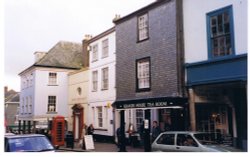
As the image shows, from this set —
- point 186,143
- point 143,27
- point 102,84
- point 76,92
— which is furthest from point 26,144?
point 76,92

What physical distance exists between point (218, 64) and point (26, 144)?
6.87 m

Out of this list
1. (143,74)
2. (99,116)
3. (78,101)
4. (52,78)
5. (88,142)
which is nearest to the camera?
(143,74)

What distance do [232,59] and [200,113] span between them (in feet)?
12.7

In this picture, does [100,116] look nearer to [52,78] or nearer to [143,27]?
[143,27]

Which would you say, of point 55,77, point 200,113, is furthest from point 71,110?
point 200,113

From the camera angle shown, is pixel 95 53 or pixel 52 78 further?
pixel 52 78

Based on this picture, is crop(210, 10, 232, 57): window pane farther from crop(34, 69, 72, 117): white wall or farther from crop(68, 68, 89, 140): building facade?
crop(34, 69, 72, 117): white wall

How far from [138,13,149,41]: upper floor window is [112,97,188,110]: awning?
10.2ft

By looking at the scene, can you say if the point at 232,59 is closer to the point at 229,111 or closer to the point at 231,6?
the point at 231,6

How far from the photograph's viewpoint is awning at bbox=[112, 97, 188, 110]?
39.1 ft

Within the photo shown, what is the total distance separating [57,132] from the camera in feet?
57.6

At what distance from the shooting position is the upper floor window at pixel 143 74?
14227 millimetres

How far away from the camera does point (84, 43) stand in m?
25.4

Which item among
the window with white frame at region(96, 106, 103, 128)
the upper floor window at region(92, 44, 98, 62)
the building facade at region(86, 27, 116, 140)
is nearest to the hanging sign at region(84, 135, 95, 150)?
the building facade at region(86, 27, 116, 140)
